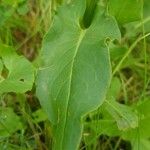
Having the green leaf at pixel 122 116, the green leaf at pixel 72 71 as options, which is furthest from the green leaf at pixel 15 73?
the green leaf at pixel 122 116

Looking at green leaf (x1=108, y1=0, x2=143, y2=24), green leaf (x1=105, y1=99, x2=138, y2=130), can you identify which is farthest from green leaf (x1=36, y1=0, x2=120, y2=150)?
green leaf (x1=105, y1=99, x2=138, y2=130)

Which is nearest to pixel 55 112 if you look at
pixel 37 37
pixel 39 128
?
pixel 39 128

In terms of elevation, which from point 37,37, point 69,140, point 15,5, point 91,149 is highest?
point 15,5

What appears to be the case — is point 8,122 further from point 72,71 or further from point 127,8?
point 127,8

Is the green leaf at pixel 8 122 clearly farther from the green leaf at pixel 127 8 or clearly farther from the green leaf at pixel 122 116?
the green leaf at pixel 127 8

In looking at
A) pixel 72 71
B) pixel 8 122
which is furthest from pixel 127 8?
pixel 8 122

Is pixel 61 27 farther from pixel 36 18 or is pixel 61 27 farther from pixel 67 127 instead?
pixel 36 18
